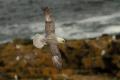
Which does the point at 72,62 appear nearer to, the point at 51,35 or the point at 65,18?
the point at 51,35

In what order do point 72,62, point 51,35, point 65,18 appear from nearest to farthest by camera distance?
point 51,35
point 72,62
point 65,18

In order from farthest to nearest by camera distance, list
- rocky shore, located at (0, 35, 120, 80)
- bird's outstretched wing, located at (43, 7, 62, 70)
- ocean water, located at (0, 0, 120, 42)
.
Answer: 1. ocean water, located at (0, 0, 120, 42)
2. rocky shore, located at (0, 35, 120, 80)
3. bird's outstretched wing, located at (43, 7, 62, 70)

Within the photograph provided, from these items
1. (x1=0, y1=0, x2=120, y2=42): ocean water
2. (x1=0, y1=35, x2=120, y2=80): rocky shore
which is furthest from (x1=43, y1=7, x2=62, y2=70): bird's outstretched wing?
(x1=0, y1=0, x2=120, y2=42): ocean water

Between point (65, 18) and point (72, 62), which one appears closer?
point (72, 62)

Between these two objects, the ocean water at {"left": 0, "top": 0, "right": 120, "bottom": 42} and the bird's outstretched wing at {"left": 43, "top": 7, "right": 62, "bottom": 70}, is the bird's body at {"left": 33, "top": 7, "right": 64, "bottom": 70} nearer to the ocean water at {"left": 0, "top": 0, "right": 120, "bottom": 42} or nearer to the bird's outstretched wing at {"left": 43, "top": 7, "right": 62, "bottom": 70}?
the bird's outstretched wing at {"left": 43, "top": 7, "right": 62, "bottom": 70}

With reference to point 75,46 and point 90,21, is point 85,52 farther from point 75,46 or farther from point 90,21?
point 90,21

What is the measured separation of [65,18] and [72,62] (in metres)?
6.77

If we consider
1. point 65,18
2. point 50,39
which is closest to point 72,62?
point 50,39

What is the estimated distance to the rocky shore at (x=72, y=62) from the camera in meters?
6.91

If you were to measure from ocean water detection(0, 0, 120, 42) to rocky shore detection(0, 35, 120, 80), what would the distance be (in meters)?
2.82

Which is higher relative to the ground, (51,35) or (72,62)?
(51,35)

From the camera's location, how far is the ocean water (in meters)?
11.7

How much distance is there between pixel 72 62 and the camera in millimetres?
7375

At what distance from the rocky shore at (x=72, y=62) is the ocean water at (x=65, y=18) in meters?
2.82
